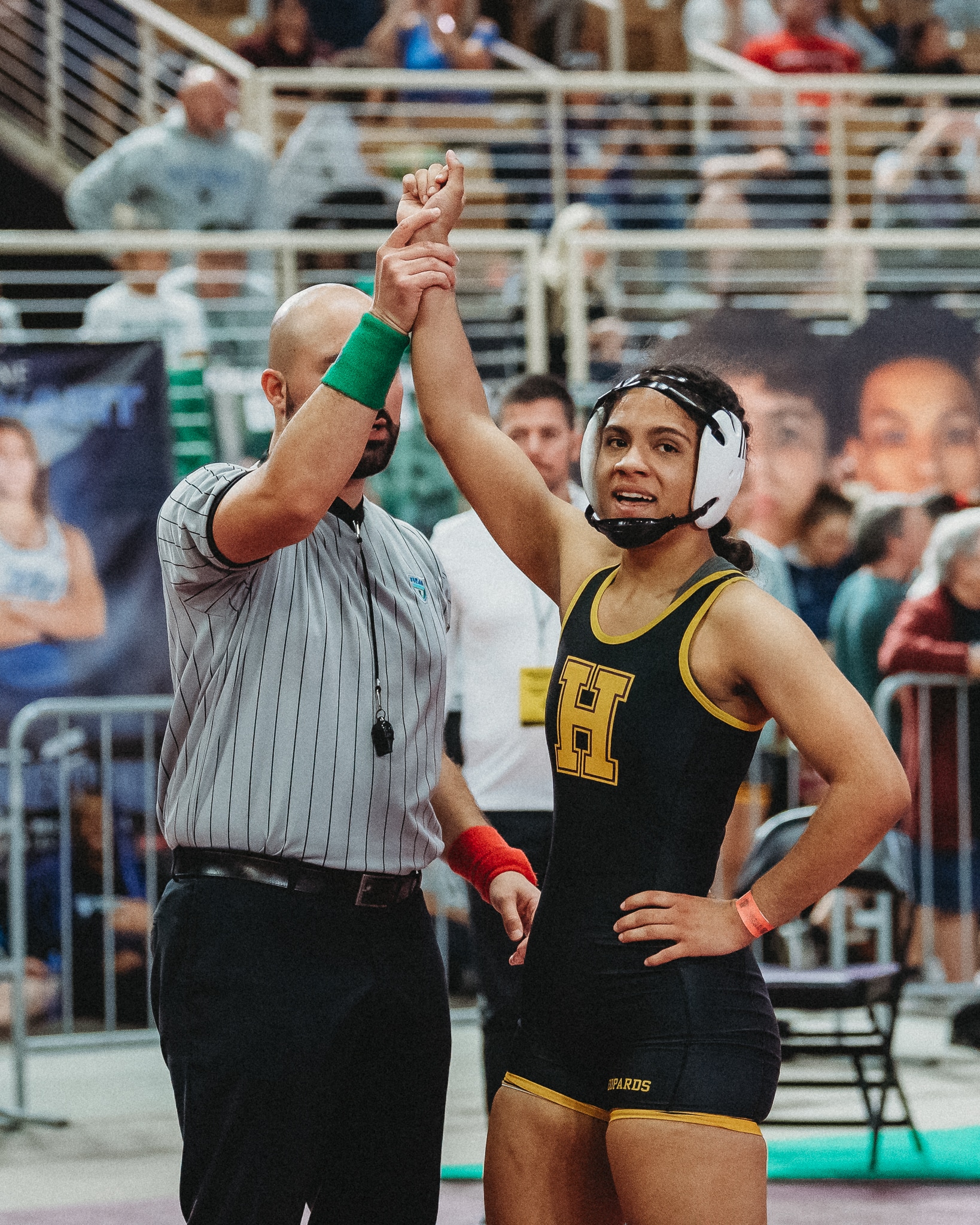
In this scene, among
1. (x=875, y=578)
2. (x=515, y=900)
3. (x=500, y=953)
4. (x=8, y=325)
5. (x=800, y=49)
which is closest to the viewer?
(x=515, y=900)

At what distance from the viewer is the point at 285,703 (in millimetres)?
2484

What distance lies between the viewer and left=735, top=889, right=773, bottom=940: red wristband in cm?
241

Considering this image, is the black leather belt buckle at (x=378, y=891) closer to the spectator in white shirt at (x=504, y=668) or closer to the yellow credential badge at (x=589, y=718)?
the yellow credential badge at (x=589, y=718)

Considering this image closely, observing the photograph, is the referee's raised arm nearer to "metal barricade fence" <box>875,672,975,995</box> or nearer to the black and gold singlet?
the black and gold singlet

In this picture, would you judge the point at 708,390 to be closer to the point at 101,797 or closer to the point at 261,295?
the point at 101,797

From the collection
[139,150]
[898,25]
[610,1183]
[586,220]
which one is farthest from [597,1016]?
[898,25]

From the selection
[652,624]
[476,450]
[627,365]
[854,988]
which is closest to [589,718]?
[652,624]

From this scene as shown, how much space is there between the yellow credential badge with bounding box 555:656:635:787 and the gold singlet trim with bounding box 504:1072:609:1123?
1.59ft

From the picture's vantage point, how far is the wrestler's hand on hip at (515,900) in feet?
8.93

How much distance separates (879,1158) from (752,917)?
3.09m

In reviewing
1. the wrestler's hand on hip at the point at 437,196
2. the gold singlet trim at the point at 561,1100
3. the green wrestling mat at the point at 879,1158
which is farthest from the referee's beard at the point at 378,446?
the green wrestling mat at the point at 879,1158

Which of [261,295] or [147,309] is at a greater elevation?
[261,295]

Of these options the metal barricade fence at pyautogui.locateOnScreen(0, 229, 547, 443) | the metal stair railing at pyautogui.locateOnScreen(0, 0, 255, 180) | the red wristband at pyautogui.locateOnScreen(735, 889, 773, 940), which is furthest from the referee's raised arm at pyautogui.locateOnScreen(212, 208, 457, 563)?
the metal stair railing at pyautogui.locateOnScreen(0, 0, 255, 180)

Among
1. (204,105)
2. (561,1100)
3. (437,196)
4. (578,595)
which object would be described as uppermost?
(204,105)
